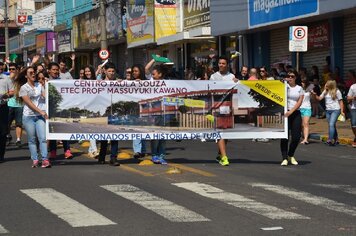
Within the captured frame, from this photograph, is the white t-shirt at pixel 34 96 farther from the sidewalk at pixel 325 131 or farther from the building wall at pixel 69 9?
the building wall at pixel 69 9

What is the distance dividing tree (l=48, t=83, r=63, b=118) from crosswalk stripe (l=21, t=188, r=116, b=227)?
9.08 feet

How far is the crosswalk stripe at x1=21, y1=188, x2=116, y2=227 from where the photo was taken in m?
7.79

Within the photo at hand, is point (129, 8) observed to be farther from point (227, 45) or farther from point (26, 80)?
point (26, 80)

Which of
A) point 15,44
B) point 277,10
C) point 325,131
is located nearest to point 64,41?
point 15,44

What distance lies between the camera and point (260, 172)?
1191 centimetres

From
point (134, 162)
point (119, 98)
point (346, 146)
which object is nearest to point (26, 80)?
point (119, 98)

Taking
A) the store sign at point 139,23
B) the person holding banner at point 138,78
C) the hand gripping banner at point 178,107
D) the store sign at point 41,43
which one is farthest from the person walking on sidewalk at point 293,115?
the store sign at point 41,43

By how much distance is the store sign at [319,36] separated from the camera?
82.2ft

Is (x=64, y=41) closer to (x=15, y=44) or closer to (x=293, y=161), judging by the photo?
(x=15, y=44)

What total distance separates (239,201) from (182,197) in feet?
2.61

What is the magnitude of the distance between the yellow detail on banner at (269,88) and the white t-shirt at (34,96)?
144 inches

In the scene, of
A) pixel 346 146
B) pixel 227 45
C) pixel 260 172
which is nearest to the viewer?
pixel 260 172

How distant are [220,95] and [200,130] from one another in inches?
29.5

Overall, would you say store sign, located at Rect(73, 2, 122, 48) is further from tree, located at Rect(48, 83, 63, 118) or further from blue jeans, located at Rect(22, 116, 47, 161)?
blue jeans, located at Rect(22, 116, 47, 161)
